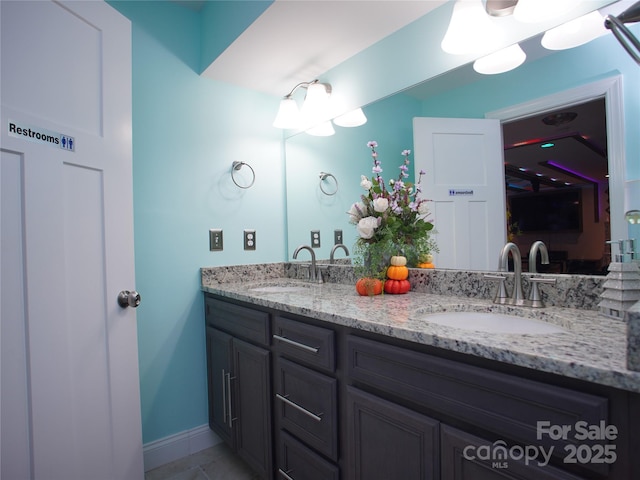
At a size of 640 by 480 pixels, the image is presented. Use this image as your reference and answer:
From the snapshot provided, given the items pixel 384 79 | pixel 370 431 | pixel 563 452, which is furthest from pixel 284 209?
pixel 563 452

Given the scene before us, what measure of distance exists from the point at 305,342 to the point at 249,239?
1096 mm

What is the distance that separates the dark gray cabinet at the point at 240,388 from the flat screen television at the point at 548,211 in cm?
106

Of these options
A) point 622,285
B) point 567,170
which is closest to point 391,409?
point 622,285

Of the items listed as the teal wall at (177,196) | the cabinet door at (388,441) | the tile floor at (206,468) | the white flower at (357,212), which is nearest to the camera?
the cabinet door at (388,441)

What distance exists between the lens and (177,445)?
189 centimetres

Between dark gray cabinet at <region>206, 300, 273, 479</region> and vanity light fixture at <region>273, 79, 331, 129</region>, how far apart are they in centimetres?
117

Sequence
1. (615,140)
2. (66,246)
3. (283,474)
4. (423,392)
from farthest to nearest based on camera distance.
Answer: (283,474)
(66,246)
(615,140)
(423,392)

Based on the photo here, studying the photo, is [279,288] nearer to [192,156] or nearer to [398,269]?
[398,269]

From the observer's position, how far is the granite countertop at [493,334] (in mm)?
632

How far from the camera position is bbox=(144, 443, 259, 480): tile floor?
1.72 m

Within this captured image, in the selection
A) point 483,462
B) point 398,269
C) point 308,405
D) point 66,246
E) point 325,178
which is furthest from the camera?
point 325,178

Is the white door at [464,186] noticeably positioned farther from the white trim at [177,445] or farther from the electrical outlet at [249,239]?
the white trim at [177,445]

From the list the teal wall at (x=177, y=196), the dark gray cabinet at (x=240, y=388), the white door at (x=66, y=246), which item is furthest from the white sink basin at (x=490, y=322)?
the teal wall at (x=177, y=196)

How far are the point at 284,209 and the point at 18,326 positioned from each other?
1.57 meters
